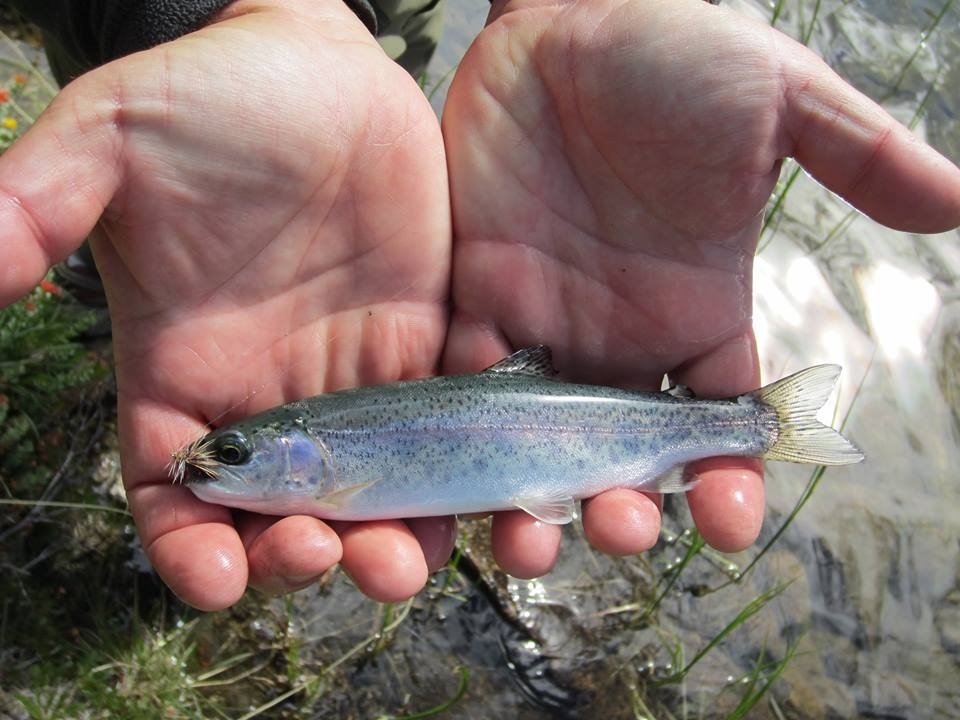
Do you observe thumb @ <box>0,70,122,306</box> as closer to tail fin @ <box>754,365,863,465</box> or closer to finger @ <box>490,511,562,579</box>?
finger @ <box>490,511,562,579</box>

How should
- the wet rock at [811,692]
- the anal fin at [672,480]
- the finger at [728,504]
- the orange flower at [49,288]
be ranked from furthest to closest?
the orange flower at [49,288] < the wet rock at [811,692] < the anal fin at [672,480] < the finger at [728,504]

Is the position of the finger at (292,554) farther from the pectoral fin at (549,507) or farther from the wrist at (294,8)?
the wrist at (294,8)

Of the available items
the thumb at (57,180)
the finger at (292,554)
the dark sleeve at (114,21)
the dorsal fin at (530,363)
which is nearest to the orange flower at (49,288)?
the dark sleeve at (114,21)

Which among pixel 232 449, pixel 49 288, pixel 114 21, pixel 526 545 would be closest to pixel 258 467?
pixel 232 449

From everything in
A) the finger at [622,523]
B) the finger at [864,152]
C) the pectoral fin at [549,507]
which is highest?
the finger at [864,152]

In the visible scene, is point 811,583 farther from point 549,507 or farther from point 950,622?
point 549,507

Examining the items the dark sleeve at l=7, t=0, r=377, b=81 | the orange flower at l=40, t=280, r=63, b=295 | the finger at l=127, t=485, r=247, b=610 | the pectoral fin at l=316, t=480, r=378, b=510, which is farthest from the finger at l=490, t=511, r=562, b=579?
the orange flower at l=40, t=280, r=63, b=295

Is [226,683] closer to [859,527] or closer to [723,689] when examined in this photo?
[723,689]
